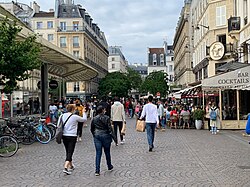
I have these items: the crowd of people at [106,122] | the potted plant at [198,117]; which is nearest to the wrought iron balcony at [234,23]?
the crowd of people at [106,122]

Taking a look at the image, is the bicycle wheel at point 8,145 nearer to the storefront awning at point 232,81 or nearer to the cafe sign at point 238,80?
the storefront awning at point 232,81

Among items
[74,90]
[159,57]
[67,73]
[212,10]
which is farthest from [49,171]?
[159,57]

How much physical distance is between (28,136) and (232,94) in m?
13.2

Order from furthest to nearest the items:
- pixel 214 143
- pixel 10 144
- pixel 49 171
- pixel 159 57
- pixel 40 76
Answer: pixel 159 57 < pixel 40 76 < pixel 214 143 < pixel 10 144 < pixel 49 171

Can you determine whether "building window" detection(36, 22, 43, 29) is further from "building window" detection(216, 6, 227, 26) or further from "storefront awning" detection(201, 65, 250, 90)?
"storefront awning" detection(201, 65, 250, 90)

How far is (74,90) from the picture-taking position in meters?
87.3

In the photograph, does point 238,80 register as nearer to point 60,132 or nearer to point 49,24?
point 60,132

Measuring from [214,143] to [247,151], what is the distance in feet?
9.03

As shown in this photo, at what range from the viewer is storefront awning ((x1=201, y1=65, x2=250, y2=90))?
22547 mm

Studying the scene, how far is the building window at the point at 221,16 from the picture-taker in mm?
41716

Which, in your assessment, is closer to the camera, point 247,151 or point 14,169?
point 14,169

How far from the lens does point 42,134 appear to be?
1783cm

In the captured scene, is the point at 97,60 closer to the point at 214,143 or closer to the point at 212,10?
the point at 212,10

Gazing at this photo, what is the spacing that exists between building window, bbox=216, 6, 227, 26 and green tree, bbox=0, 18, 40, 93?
28017 mm
